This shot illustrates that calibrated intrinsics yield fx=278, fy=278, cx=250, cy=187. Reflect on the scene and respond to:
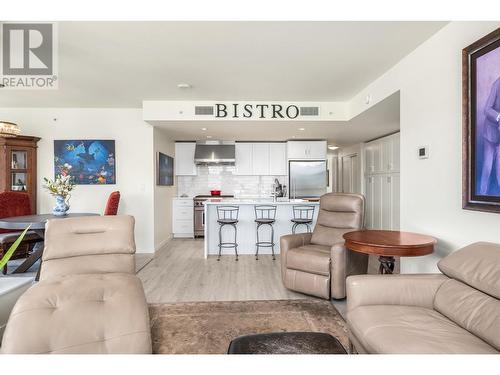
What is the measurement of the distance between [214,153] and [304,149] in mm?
2110

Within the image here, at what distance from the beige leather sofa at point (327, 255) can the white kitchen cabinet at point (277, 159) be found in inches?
133

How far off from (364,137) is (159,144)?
4.43 m

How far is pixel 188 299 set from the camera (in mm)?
2867

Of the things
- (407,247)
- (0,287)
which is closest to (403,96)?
(407,247)

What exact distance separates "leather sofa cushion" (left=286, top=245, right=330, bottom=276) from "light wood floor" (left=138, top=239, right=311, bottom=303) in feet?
1.08

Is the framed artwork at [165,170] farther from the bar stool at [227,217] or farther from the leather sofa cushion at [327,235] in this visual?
the leather sofa cushion at [327,235]

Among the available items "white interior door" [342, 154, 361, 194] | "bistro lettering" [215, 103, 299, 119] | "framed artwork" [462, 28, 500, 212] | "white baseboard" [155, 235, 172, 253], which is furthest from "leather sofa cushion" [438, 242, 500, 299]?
"white interior door" [342, 154, 361, 194]

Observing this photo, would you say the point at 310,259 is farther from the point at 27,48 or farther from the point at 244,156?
the point at 244,156

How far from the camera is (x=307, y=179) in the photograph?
638cm

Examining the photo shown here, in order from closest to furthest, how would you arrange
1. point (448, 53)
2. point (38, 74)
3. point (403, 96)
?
point (448, 53) < point (403, 96) < point (38, 74)

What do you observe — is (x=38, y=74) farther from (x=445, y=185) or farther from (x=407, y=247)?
(x=445, y=185)

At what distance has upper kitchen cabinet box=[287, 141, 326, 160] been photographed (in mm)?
6391

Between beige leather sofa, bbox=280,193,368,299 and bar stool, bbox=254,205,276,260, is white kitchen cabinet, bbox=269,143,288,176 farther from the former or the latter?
beige leather sofa, bbox=280,193,368,299

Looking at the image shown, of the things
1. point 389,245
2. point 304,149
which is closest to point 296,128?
point 304,149
